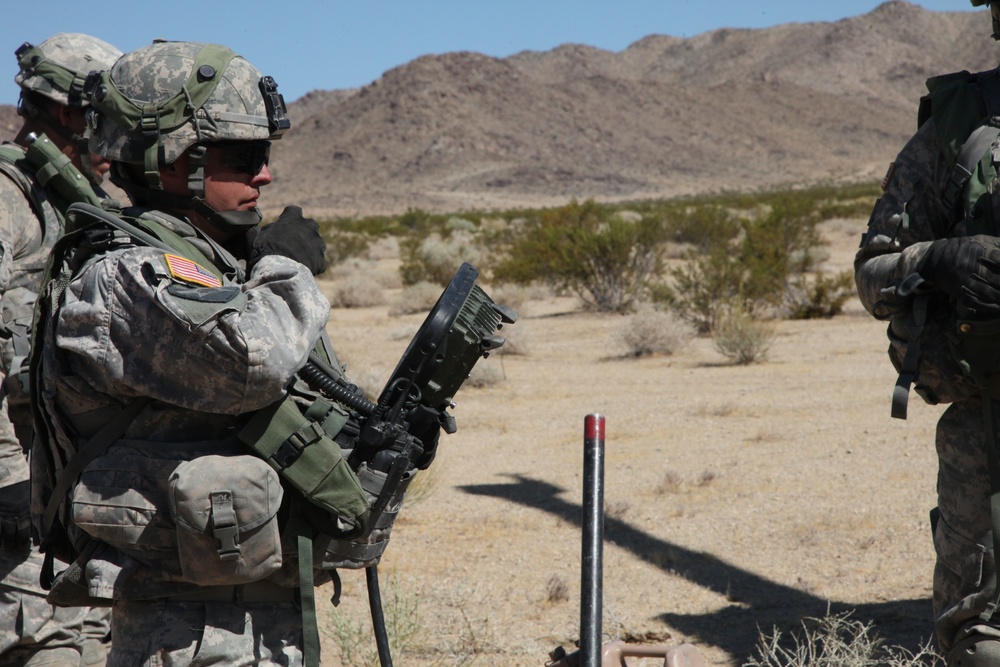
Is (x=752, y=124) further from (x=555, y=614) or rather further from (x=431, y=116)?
(x=555, y=614)

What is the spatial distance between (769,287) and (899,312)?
36.3ft

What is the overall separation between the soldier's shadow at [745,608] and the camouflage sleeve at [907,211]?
5.61 ft

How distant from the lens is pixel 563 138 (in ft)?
302

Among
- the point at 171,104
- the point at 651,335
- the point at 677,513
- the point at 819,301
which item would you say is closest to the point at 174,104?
the point at 171,104

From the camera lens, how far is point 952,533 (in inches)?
107

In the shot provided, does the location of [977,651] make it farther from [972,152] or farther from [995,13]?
[995,13]

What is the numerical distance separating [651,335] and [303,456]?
964cm

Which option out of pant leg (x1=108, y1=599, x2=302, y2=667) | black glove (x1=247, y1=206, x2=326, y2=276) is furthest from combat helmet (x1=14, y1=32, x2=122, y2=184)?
pant leg (x1=108, y1=599, x2=302, y2=667)

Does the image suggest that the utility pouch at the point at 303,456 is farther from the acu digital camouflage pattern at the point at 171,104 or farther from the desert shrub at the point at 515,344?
the desert shrub at the point at 515,344

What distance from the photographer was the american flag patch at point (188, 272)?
1.99 meters

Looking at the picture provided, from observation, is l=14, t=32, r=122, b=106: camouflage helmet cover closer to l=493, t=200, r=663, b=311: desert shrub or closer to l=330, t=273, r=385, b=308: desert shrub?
l=493, t=200, r=663, b=311: desert shrub

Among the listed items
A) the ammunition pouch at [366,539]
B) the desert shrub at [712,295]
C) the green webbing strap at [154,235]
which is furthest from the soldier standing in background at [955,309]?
the desert shrub at [712,295]

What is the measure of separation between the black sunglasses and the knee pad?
2.14 meters

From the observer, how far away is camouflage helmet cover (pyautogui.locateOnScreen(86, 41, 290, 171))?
2.27 meters
